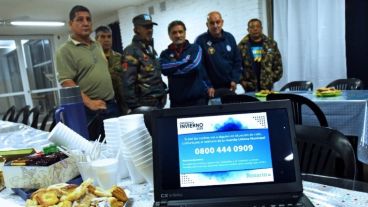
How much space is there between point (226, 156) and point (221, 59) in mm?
2780

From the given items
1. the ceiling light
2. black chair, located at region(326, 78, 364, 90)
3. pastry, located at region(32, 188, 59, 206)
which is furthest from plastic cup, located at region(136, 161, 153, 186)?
the ceiling light

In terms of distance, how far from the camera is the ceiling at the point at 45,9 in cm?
532

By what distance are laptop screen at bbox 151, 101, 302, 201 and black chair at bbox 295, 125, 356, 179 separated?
34 cm

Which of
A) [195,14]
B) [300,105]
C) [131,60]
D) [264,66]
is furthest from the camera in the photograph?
[195,14]

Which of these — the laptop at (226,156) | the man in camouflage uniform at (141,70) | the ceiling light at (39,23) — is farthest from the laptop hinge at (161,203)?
the ceiling light at (39,23)

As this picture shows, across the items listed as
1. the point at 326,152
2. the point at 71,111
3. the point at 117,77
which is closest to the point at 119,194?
the point at 71,111

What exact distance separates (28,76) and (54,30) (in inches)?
56.9

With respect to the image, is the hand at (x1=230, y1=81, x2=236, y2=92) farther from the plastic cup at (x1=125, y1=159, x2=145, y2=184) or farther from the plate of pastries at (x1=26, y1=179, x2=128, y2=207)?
the plate of pastries at (x1=26, y1=179, x2=128, y2=207)

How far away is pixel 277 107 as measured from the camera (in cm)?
76

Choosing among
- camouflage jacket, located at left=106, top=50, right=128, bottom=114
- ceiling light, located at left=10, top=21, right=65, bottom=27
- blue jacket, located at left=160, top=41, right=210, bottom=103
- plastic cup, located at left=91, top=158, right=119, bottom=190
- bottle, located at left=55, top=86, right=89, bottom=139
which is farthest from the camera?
ceiling light, located at left=10, top=21, right=65, bottom=27

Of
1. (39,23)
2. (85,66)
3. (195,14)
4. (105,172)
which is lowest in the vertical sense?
(105,172)

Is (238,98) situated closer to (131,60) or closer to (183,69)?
(183,69)

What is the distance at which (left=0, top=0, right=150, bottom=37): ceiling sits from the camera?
5320 millimetres

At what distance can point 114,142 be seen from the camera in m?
0.96
